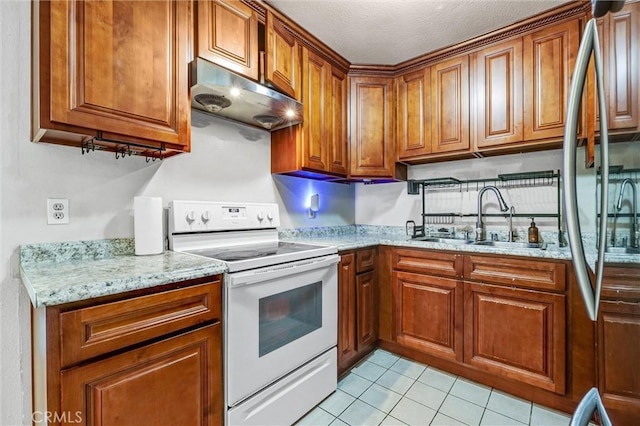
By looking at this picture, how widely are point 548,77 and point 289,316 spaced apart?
2.19 metres

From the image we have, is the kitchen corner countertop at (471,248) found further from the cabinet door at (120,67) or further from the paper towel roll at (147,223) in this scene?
the cabinet door at (120,67)

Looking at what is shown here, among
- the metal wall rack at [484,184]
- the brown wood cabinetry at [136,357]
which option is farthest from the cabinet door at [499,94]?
the brown wood cabinetry at [136,357]

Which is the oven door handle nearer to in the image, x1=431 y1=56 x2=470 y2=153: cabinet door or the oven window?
the oven window

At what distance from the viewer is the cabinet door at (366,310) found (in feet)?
7.04

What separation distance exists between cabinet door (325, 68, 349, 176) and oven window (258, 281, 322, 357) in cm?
109

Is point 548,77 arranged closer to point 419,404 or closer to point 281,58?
point 281,58

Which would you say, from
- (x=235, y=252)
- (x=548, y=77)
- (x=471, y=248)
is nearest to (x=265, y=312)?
(x=235, y=252)

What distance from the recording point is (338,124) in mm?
2428

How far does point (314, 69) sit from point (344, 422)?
228 centimetres

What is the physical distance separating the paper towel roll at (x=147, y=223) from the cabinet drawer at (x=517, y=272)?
1846 mm

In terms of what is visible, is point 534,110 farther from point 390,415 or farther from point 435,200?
point 390,415

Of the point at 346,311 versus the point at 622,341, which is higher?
the point at 622,341

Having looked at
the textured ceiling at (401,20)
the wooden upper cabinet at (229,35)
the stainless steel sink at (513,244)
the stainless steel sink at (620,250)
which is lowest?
the stainless steel sink at (513,244)

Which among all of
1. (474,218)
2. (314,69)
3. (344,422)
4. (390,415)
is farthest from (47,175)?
(474,218)
